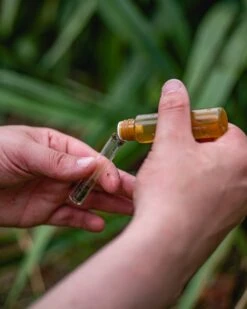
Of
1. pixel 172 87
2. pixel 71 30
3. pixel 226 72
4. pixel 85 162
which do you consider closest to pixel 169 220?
pixel 172 87

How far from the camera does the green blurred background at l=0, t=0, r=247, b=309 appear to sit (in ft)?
5.31

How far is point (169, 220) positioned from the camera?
2.73 feet

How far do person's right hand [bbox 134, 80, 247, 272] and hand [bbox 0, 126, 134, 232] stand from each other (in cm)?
21

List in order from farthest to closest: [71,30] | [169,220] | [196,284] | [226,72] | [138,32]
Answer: [71,30]
[138,32]
[226,72]
[196,284]
[169,220]

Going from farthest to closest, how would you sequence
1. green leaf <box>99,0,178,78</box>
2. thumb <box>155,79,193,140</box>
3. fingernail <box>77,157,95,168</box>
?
1. green leaf <box>99,0,178,78</box>
2. fingernail <box>77,157,95,168</box>
3. thumb <box>155,79,193,140</box>

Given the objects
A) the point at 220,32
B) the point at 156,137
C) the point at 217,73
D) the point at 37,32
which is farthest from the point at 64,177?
the point at 37,32

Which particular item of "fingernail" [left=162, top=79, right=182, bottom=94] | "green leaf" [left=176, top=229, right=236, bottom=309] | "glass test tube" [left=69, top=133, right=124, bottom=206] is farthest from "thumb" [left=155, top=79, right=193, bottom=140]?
"green leaf" [left=176, top=229, right=236, bottom=309]

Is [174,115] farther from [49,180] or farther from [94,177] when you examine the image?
[49,180]

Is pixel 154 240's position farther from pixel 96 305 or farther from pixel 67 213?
pixel 67 213

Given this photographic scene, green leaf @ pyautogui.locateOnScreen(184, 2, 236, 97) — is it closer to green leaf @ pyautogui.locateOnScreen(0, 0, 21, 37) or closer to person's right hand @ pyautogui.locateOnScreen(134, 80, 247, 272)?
green leaf @ pyautogui.locateOnScreen(0, 0, 21, 37)

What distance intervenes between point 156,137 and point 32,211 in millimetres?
368

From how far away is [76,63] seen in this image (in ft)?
8.10

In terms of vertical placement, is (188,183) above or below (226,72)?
above

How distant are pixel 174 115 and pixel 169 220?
132 mm
